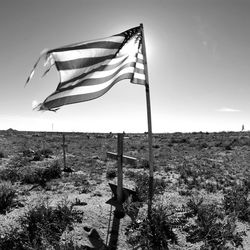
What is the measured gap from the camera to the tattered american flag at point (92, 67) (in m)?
4.26

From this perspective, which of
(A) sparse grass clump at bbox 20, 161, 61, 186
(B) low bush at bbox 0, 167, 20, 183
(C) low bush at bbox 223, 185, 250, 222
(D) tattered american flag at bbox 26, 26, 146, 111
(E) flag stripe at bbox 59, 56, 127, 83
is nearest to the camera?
(D) tattered american flag at bbox 26, 26, 146, 111

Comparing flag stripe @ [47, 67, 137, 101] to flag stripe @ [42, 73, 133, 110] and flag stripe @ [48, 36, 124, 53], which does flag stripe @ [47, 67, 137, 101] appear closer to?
flag stripe @ [42, 73, 133, 110]

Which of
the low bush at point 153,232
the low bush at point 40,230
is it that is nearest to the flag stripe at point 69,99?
the low bush at point 40,230

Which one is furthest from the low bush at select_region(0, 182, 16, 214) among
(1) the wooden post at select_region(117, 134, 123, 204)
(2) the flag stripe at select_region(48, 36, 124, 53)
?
(2) the flag stripe at select_region(48, 36, 124, 53)

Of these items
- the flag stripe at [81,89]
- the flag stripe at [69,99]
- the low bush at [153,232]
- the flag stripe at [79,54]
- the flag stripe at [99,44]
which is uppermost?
the flag stripe at [99,44]

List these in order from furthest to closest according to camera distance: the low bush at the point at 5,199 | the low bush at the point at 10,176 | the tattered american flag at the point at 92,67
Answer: the low bush at the point at 10,176, the low bush at the point at 5,199, the tattered american flag at the point at 92,67

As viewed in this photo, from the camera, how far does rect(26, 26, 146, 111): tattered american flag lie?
4.26 m

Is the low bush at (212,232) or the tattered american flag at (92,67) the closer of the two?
the tattered american flag at (92,67)

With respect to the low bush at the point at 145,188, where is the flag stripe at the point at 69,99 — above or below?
above

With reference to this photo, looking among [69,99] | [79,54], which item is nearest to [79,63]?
[79,54]

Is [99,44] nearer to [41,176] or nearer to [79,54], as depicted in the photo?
[79,54]

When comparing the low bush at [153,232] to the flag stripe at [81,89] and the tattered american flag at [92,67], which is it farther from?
the flag stripe at [81,89]

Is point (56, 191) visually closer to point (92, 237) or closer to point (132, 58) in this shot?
point (92, 237)

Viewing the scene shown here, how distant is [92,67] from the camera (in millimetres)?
4570
